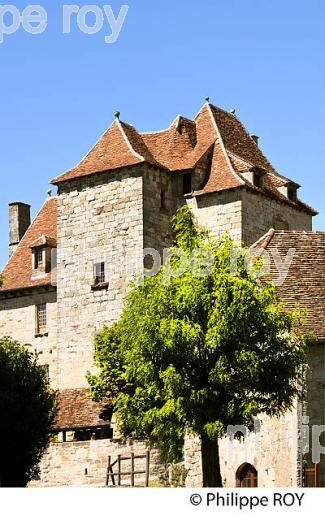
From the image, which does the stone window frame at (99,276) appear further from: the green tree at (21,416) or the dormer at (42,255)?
the green tree at (21,416)

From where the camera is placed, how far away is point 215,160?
2495 inches

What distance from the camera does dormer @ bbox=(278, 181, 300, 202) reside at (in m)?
64.5

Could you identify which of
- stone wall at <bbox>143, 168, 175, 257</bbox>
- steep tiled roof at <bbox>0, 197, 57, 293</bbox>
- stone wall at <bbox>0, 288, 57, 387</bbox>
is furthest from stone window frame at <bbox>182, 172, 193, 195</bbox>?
stone wall at <bbox>0, 288, 57, 387</bbox>

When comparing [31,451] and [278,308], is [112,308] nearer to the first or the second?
[31,451]

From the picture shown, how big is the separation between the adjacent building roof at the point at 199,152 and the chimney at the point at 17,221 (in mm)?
11568

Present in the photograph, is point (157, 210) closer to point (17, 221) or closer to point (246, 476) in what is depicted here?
point (17, 221)

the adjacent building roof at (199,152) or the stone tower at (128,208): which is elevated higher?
the adjacent building roof at (199,152)

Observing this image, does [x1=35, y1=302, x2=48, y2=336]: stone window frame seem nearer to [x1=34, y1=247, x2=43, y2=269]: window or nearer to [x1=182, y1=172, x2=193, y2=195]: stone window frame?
[x1=34, y1=247, x2=43, y2=269]: window

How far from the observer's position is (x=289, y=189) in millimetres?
64750

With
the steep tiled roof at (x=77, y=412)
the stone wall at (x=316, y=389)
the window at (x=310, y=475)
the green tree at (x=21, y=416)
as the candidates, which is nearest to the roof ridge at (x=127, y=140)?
the steep tiled roof at (x=77, y=412)

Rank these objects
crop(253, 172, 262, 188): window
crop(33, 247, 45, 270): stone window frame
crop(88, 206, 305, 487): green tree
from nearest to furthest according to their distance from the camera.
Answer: crop(88, 206, 305, 487): green tree
crop(253, 172, 262, 188): window
crop(33, 247, 45, 270): stone window frame

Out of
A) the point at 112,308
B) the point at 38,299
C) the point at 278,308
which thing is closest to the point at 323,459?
the point at 278,308

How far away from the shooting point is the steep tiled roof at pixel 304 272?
46438 millimetres

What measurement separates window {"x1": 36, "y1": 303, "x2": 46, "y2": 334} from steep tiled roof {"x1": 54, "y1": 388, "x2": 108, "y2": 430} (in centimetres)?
705
